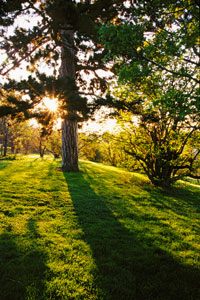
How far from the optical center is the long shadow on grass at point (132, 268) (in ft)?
8.34

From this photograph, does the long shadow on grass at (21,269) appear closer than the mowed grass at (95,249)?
Yes

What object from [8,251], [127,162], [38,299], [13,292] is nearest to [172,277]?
[38,299]

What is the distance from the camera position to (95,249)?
11.3 ft

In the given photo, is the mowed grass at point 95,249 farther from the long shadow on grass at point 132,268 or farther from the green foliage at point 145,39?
the green foliage at point 145,39

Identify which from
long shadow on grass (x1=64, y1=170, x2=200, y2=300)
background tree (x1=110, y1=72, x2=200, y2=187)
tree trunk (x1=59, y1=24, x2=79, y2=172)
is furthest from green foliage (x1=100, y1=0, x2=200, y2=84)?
tree trunk (x1=59, y1=24, x2=79, y2=172)

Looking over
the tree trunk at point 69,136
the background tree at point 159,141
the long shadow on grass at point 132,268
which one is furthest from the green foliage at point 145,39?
the tree trunk at point 69,136

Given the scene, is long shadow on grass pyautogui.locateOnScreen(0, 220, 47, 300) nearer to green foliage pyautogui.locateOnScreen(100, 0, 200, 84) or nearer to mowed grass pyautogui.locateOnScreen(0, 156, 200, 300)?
mowed grass pyautogui.locateOnScreen(0, 156, 200, 300)

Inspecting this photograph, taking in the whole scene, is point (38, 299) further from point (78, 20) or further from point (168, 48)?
Result: point (78, 20)

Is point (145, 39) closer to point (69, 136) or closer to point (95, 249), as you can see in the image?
point (95, 249)

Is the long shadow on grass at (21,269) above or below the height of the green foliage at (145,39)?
below

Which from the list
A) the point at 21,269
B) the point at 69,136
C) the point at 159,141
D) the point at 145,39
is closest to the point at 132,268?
the point at 21,269

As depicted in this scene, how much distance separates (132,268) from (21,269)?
6.59ft

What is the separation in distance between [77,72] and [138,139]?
737 cm

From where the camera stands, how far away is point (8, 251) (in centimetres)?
312
